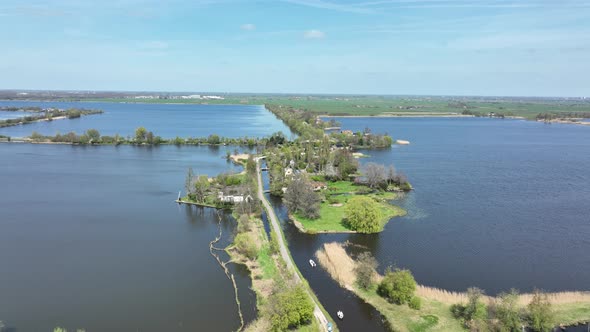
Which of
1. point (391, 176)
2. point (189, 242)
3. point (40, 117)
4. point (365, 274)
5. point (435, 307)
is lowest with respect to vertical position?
point (189, 242)

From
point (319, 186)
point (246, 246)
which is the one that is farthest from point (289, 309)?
point (319, 186)

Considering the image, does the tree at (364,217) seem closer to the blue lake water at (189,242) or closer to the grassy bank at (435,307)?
the blue lake water at (189,242)

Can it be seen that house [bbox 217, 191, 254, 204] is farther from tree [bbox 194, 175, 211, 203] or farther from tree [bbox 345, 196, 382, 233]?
tree [bbox 345, 196, 382, 233]

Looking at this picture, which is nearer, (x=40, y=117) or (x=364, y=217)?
(x=364, y=217)

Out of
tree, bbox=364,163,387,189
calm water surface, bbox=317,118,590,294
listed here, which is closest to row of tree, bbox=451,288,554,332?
calm water surface, bbox=317,118,590,294

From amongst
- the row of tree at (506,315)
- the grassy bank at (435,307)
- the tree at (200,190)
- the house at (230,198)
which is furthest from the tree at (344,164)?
the row of tree at (506,315)

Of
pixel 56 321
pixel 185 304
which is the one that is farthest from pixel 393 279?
pixel 56 321

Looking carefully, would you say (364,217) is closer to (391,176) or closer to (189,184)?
(391,176)
